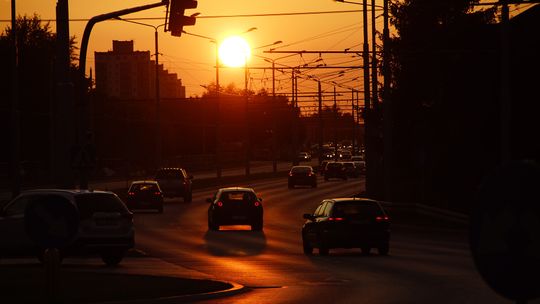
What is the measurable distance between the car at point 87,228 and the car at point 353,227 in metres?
5.76

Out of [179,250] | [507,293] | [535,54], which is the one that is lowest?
[179,250]

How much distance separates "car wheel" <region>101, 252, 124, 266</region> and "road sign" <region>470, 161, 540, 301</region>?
20185mm

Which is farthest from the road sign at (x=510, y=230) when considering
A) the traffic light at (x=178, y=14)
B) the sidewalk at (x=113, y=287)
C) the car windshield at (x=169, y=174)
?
the car windshield at (x=169, y=174)

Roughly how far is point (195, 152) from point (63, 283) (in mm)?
132878

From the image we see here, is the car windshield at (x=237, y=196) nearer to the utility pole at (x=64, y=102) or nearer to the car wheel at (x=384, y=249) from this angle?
the car wheel at (x=384, y=249)

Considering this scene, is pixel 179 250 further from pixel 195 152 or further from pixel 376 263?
pixel 195 152

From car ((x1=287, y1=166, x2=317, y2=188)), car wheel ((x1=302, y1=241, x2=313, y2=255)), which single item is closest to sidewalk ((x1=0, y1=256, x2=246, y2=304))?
car wheel ((x1=302, y1=241, x2=313, y2=255))

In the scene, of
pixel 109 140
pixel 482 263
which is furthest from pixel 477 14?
pixel 109 140

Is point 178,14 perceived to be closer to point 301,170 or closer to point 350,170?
point 301,170

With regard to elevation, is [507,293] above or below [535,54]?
below

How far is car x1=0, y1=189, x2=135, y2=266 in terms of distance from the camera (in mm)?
25141

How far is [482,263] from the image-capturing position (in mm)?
6258

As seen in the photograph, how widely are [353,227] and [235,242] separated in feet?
23.0

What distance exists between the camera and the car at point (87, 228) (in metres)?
25.1
